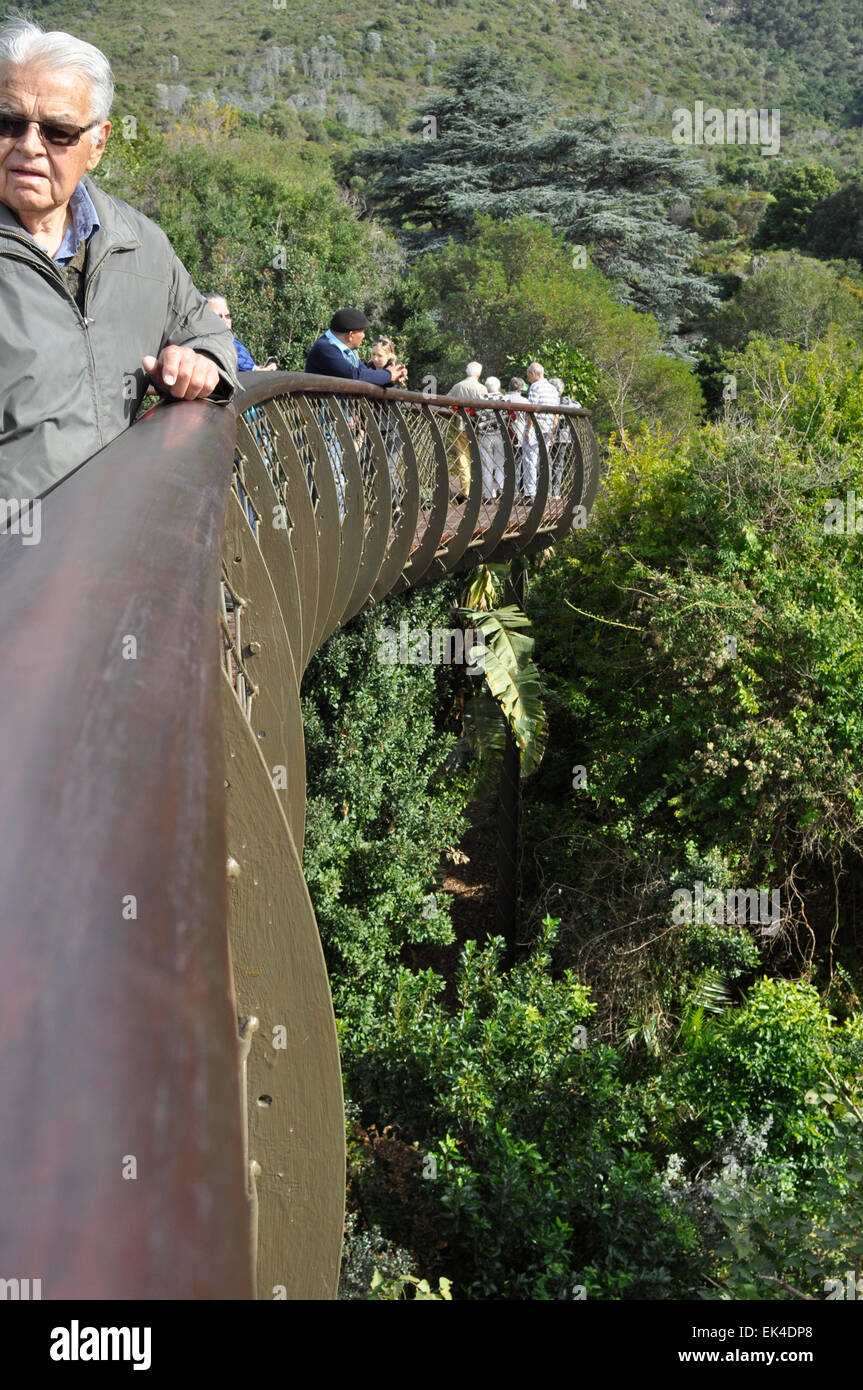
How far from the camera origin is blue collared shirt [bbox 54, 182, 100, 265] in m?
2.09

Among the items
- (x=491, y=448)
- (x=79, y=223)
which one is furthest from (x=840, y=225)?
(x=79, y=223)

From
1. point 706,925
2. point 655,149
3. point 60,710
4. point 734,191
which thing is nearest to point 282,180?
point 655,149

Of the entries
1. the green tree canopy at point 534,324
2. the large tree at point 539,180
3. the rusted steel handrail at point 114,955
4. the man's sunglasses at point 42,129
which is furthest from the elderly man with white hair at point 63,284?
the large tree at point 539,180

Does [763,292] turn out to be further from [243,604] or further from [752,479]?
[243,604]

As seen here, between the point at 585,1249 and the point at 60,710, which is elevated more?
the point at 60,710

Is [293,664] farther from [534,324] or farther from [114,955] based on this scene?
[534,324]

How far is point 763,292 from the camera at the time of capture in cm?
3588

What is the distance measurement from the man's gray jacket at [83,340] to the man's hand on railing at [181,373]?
0.16 feet

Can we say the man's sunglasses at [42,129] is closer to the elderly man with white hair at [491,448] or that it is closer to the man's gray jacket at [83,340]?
the man's gray jacket at [83,340]

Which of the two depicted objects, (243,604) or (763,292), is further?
(763,292)

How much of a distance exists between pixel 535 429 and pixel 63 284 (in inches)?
357

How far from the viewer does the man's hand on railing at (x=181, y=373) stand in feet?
6.95
